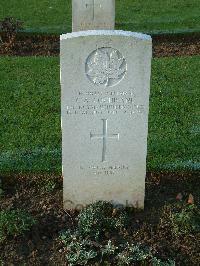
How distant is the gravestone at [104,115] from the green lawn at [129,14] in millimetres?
7739

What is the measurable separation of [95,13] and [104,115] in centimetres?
490

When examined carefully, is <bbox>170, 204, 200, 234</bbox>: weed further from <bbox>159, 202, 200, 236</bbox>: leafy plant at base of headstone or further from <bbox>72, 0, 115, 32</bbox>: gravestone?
<bbox>72, 0, 115, 32</bbox>: gravestone

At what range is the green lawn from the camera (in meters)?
13.1

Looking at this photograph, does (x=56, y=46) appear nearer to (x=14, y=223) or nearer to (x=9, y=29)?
(x=9, y=29)

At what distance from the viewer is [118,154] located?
541 cm

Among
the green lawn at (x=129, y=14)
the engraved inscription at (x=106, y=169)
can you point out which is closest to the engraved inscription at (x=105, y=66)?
the engraved inscription at (x=106, y=169)

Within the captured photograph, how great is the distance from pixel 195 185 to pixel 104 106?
167 centimetres

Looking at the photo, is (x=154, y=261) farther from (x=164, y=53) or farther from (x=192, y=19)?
(x=192, y=19)

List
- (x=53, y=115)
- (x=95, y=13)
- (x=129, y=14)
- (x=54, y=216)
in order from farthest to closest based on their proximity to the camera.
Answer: (x=129, y=14)
(x=95, y=13)
(x=53, y=115)
(x=54, y=216)

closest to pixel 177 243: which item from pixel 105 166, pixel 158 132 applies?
pixel 105 166

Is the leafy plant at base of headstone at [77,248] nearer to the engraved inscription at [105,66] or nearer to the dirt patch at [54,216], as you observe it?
the dirt patch at [54,216]

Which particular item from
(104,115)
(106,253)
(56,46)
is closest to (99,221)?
(106,253)

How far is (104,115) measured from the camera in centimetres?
521

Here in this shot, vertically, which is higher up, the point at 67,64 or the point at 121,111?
the point at 67,64
